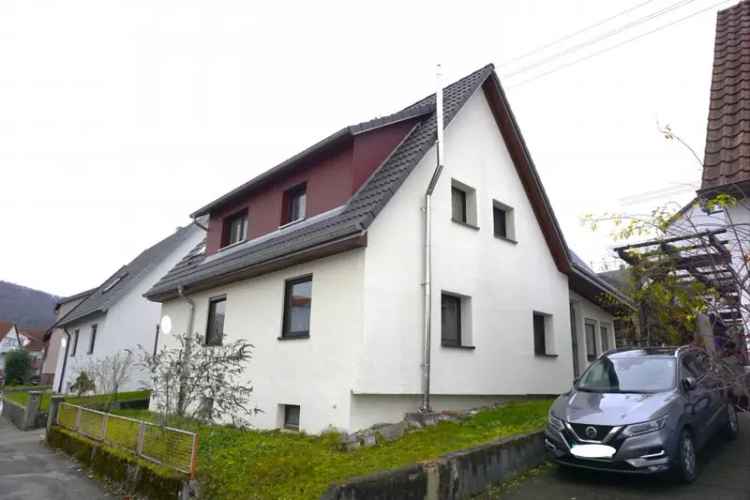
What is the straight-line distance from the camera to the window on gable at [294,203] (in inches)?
455

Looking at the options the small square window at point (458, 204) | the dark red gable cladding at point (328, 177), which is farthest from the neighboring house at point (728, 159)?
the dark red gable cladding at point (328, 177)

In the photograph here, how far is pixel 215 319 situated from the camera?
12250 millimetres

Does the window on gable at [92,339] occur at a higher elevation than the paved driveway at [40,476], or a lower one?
higher

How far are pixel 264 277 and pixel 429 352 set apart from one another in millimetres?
4070

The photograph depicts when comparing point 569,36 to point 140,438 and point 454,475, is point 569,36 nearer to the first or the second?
point 454,475

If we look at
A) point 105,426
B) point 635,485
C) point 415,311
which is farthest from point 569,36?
point 105,426

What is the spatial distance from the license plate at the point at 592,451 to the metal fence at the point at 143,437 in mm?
4839

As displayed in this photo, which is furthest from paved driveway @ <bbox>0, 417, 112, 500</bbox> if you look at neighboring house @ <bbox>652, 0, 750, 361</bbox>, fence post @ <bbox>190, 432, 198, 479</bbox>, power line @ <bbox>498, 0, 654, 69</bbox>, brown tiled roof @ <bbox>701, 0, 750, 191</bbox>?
power line @ <bbox>498, 0, 654, 69</bbox>

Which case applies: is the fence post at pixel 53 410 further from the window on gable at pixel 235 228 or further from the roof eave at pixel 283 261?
the window on gable at pixel 235 228

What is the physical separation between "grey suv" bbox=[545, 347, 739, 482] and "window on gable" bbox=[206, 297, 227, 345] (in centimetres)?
823

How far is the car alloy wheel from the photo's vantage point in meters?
5.96

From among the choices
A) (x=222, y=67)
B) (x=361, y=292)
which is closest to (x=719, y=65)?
(x=361, y=292)

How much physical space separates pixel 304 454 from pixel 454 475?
218cm

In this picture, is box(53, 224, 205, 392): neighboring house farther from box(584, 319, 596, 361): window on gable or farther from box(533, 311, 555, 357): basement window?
box(584, 319, 596, 361): window on gable
